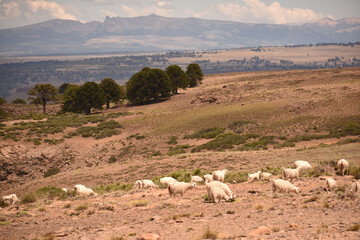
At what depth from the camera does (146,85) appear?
81.2 meters

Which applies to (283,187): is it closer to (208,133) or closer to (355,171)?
(355,171)

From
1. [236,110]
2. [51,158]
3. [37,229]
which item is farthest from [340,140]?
[51,158]

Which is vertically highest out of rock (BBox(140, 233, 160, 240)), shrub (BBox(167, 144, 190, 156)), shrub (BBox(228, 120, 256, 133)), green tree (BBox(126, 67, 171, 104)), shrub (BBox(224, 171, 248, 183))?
green tree (BBox(126, 67, 171, 104))

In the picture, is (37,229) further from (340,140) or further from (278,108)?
(278,108)

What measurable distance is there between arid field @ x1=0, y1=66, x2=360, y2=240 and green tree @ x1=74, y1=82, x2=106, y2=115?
1188 cm

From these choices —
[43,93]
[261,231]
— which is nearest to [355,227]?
[261,231]

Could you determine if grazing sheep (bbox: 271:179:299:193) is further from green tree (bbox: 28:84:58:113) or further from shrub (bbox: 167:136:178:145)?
green tree (bbox: 28:84:58:113)

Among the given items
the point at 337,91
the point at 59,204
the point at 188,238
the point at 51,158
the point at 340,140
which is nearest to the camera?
the point at 188,238

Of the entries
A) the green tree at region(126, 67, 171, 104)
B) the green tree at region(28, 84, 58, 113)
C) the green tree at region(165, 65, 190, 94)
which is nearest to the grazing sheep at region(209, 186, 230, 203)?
the green tree at region(126, 67, 171, 104)

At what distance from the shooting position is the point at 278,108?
53.0 m

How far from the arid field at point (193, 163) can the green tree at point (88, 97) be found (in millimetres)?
11878

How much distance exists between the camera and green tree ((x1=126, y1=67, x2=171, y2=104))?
267 feet

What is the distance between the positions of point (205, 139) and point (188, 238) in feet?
111

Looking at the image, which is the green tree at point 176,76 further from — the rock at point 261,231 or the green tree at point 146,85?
the rock at point 261,231
